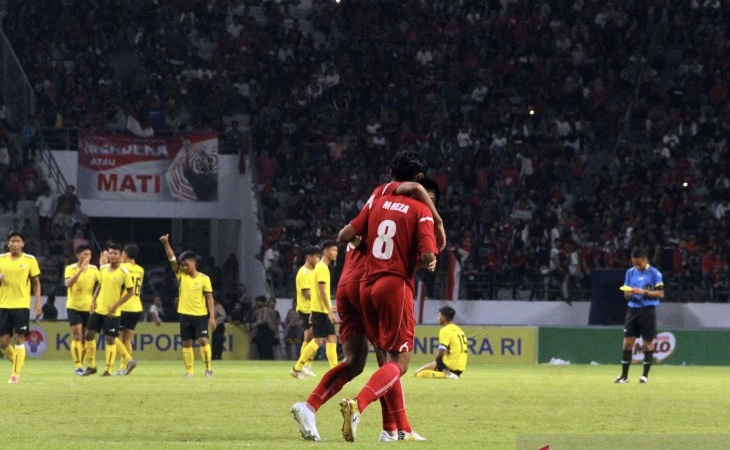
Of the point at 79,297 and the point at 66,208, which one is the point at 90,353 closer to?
the point at 79,297

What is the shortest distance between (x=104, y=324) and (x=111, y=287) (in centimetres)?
64

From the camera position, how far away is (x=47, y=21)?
136 feet

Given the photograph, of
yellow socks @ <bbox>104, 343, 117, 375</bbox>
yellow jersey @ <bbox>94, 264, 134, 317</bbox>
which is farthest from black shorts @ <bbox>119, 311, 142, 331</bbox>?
yellow socks @ <bbox>104, 343, 117, 375</bbox>

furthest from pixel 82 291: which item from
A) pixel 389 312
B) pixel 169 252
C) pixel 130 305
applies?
pixel 389 312

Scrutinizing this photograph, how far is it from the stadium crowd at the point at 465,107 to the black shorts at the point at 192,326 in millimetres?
11153

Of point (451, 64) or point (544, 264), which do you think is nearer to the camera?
point (544, 264)

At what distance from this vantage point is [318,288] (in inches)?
978

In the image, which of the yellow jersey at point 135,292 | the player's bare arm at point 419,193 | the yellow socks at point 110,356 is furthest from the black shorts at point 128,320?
the player's bare arm at point 419,193

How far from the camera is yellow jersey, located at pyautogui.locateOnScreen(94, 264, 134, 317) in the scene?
79.0 ft

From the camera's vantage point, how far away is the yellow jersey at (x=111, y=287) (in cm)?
2409

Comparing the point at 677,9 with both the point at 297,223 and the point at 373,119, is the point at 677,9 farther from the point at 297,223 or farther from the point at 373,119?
the point at 297,223

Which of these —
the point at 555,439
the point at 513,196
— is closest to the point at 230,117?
the point at 513,196

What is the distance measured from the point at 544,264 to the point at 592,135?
6344 millimetres

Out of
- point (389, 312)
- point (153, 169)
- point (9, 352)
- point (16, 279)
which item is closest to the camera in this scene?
point (389, 312)
